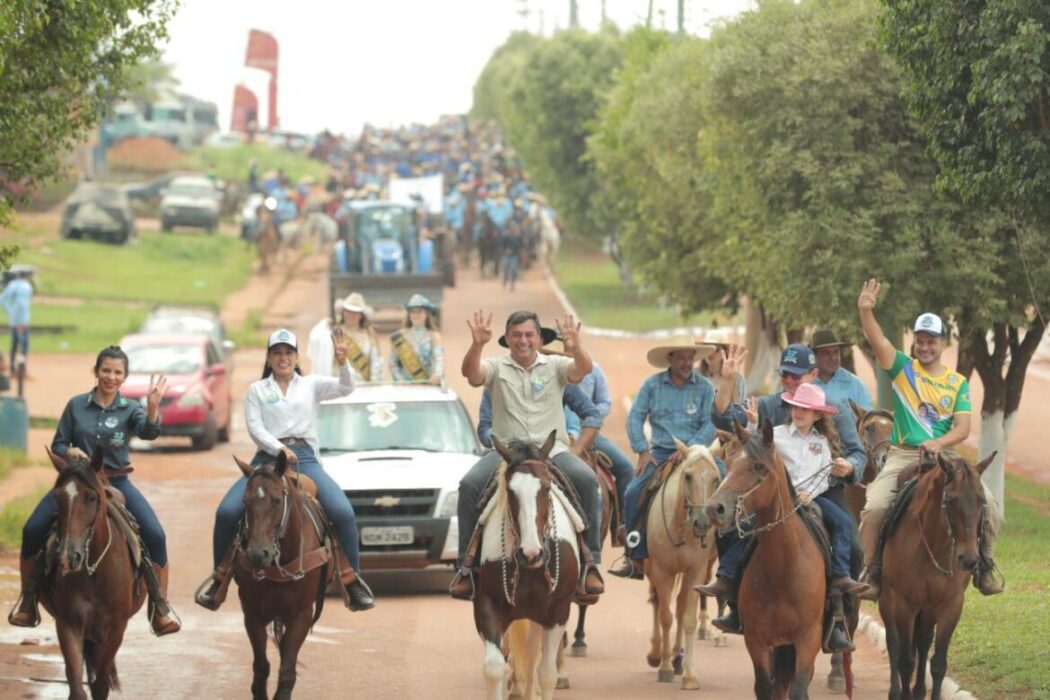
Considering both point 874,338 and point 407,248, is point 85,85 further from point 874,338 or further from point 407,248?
point 407,248

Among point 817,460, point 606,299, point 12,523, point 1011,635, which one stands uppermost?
point 817,460

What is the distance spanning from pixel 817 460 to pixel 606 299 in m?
46.6

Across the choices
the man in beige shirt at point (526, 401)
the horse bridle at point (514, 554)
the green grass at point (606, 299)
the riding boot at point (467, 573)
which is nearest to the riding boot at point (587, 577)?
the man in beige shirt at point (526, 401)

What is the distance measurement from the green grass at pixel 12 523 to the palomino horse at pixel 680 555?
28.5 ft

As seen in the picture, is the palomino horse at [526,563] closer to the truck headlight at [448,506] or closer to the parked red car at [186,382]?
the truck headlight at [448,506]

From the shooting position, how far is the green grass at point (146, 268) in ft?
183

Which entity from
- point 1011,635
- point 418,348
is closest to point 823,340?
point 1011,635

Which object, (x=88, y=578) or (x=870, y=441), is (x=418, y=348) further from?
(x=88, y=578)

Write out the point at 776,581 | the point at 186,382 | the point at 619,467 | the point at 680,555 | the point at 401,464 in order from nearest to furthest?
the point at 776,581 → the point at 680,555 → the point at 619,467 → the point at 401,464 → the point at 186,382

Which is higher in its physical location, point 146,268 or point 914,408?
point 914,408

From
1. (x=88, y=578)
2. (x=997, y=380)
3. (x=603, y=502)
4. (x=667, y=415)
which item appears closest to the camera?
(x=88, y=578)

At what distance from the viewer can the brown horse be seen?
567 inches

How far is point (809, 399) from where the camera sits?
11.4 m

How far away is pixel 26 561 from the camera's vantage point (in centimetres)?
1205
